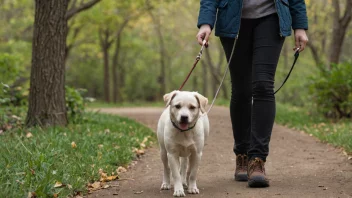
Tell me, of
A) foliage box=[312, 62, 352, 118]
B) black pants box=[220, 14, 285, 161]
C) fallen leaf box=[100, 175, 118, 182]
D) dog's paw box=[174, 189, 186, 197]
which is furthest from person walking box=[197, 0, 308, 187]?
foliage box=[312, 62, 352, 118]

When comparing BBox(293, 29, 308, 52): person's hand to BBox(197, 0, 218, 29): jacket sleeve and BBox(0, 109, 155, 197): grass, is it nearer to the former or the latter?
BBox(197, 0, 218, 29): jacket sleeve

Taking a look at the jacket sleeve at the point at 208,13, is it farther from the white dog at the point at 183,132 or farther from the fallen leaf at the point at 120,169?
the fallen leaf at the point at 120,169

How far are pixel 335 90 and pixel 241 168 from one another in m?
6.63

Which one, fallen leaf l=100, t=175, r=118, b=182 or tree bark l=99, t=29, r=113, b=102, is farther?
tree bark l=99, t=29, r=113, b=102

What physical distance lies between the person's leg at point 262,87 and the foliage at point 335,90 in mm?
6491

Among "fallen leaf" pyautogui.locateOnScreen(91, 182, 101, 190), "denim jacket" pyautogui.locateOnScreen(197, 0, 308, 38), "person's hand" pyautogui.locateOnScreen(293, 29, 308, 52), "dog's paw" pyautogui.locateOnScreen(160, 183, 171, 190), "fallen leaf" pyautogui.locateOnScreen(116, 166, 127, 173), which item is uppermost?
"denim jacket" pyautogui.locateOnScreen(197, 0, 308, 38)

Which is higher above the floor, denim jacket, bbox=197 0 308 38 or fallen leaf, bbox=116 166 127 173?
denim jacket, bbox=197 0 308 38

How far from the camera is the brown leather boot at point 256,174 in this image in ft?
13.9

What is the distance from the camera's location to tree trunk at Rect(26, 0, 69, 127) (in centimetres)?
Answer: 783

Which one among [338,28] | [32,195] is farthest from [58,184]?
[338,28]

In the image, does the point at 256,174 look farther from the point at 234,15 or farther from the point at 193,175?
the point at 234,15

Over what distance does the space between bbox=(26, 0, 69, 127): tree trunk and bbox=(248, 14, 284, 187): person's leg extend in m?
4.33

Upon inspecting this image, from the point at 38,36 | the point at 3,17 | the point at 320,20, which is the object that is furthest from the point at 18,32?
the point at 38,36

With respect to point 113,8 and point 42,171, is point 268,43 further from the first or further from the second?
point 113,8
